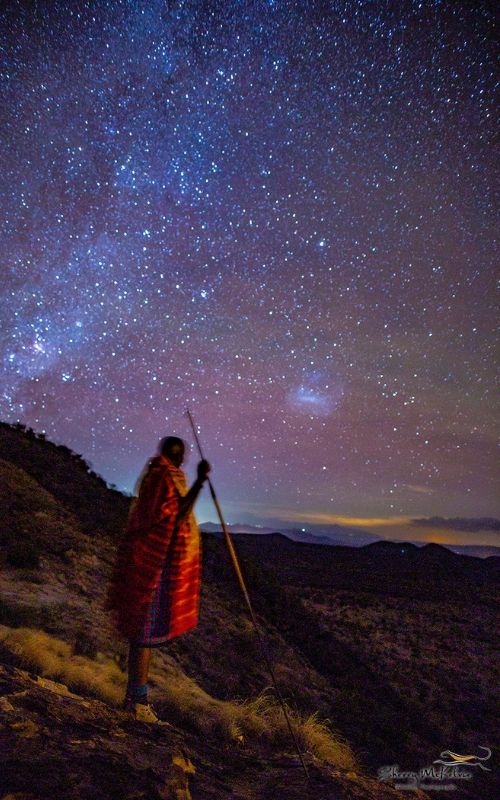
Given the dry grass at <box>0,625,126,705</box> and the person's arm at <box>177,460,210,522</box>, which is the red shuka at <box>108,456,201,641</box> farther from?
the dry grass at <box>0,625,126,705</box>

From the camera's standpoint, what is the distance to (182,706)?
4.86 meters

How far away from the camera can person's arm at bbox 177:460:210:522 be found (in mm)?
3764

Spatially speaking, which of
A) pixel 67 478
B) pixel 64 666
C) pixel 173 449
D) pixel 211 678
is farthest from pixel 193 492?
pixel 67 478

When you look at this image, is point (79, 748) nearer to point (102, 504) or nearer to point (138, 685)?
point (138, 685)

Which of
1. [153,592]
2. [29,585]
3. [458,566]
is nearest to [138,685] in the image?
[153,592]

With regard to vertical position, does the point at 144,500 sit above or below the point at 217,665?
above

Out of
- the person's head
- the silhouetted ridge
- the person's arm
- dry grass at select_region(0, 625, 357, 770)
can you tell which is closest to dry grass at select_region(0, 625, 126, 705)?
dry grass at select_region(0, 625, 357, 770)

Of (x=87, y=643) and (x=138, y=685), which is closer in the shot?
(x=138, y=685)

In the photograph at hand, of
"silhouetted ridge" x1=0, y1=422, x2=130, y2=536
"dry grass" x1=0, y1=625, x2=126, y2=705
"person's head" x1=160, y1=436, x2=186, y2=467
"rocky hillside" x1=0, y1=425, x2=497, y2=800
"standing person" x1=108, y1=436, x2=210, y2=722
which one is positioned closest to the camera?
"rocky hillside" x1=0, y1=425, x2=497, y2=800

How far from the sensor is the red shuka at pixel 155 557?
3.71 meters

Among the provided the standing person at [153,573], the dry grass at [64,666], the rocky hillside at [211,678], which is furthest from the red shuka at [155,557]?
the dry grass at [64,666]

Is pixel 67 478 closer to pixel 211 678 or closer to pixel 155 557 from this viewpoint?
pixel 211 678

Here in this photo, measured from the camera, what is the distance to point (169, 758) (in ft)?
10.0

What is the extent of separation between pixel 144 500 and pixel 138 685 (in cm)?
149
